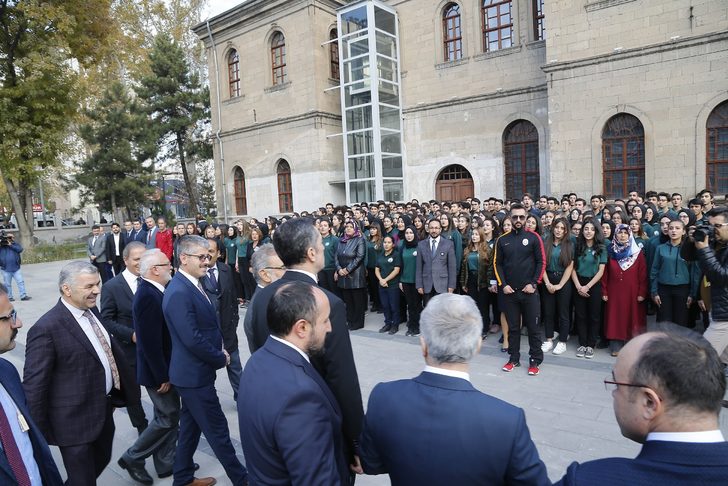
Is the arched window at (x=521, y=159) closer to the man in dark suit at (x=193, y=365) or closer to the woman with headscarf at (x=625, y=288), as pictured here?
the woman with headscarf at (x=625, y=288)

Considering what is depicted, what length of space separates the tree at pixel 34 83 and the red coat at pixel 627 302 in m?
20.5

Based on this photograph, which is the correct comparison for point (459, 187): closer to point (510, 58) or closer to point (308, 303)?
point (510, 58)

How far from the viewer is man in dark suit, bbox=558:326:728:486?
1198mm

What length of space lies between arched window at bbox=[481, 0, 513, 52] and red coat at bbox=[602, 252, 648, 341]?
1196 cm

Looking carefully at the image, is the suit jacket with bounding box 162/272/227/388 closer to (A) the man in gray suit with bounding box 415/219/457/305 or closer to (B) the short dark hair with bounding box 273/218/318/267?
(B) the short dark hair with bounding box 273/218/318/267

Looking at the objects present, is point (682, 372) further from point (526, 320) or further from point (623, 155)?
point (623, 155)

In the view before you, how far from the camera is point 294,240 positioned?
9.10ft

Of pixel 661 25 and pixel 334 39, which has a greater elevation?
pixel 334 39

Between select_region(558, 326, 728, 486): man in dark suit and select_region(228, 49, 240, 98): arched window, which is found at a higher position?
select_region(228, 49, 240, 98): arched window

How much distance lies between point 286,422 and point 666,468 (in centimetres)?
127

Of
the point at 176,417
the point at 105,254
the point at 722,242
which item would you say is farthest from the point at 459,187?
the point at 176,417

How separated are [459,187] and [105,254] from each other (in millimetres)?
11828

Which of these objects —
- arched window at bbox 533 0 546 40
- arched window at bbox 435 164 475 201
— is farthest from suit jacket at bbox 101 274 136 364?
arched window at bbox 533 0 546 40

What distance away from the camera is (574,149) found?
541 inches
